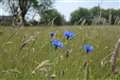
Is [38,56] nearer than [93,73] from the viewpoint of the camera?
No

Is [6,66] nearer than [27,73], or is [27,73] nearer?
[27,73]

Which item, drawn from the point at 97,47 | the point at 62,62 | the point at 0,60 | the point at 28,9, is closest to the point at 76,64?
the point at 62,62

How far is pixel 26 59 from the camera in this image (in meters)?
2.69

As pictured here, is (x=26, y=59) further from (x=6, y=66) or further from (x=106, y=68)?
(x=106, y=68)

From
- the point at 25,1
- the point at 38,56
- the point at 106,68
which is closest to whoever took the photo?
the point at 106,68

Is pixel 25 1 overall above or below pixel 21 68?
below

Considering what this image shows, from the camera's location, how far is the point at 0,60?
2.72m

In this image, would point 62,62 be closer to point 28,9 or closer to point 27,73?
point 27,73

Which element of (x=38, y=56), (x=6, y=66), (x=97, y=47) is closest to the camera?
(x=6, y=66)

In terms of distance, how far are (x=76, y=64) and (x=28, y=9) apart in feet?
119

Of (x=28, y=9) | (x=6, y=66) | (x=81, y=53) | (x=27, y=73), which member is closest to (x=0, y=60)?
(x=6, y=66)

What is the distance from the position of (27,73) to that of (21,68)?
202 mm

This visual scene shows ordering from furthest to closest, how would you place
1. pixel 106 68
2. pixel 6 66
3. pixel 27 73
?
pixel 6 66 < pixel 106 68 < pixel 27 73

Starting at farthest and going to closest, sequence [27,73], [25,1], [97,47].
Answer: [25,1] < [97,47] < [27,73]
